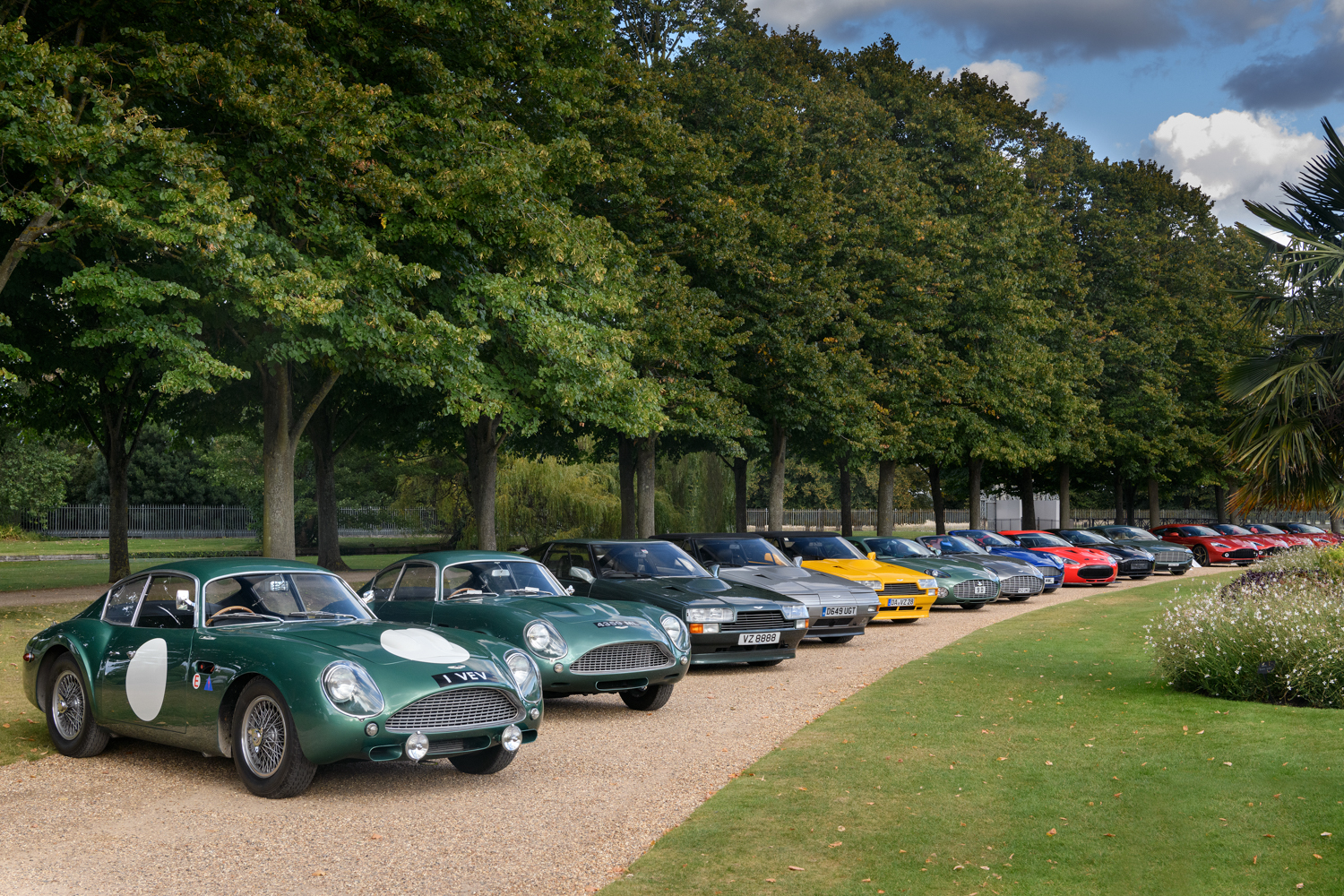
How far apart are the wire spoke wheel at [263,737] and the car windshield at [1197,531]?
3741 centimetres

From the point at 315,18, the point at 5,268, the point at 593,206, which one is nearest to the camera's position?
the point at 5,268

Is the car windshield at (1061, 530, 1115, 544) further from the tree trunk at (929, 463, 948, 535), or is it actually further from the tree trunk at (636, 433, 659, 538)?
the tree trunk at (636, 433, 659, 538)

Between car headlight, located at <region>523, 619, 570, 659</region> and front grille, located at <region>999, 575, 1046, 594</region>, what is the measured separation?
15691mm

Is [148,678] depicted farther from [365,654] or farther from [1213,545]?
[1213,545]

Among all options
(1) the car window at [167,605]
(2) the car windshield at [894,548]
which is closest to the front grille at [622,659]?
(1) the car window at [167,605]

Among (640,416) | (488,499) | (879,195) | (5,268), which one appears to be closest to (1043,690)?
(640,416)

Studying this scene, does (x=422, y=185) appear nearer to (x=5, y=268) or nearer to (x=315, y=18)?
(x=315, y=18)

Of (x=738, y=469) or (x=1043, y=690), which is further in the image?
(x=738, y=469)

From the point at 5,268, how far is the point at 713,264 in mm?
15306

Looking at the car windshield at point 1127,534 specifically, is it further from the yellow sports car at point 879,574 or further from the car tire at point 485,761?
the car tire at point 485,761

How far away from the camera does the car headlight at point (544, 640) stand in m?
9.52

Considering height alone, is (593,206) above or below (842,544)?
above

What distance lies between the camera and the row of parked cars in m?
6.98

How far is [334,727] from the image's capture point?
676cm
